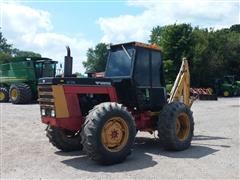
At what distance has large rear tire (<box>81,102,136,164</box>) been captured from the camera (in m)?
7.80

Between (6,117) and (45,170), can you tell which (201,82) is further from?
(45,170)

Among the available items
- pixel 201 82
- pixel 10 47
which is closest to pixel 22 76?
pixel 201 82

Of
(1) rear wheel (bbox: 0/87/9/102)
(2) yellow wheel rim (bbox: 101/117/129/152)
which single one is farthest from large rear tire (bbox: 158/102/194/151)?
(1) rear wheel (bbox: 0/87/9/102)

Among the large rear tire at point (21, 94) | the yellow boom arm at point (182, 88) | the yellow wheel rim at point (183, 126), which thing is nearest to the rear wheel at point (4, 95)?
the large rear tire at point (21, 94)

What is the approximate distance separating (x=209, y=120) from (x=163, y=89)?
673 centimetres

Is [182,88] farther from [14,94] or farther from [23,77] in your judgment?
[23,77]

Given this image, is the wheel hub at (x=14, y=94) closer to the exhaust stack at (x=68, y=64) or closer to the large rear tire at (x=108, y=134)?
the exhaust stack at (x=68, y=64)

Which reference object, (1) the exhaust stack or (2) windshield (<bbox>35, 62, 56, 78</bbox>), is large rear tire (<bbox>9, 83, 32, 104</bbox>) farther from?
(1) the exhaust stack

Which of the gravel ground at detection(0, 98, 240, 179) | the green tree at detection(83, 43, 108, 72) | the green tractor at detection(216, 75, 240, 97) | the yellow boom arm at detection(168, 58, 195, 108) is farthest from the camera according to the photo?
the green tree at detection(83, 43, 108, 72)

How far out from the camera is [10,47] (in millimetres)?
98688

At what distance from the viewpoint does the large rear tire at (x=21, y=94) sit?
23.6 meters

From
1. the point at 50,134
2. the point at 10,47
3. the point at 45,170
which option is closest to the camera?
the point at 45,170

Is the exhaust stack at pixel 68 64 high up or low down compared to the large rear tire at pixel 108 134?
up

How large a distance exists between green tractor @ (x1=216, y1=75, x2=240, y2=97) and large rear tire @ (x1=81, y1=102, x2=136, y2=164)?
109ft
